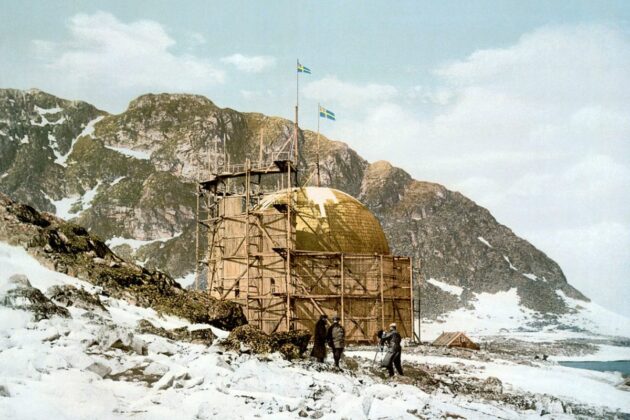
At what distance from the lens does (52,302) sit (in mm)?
12625

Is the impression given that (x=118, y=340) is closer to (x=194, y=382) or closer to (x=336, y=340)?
(x=194, y=382)

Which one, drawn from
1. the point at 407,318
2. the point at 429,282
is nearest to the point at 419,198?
the point at 429,282

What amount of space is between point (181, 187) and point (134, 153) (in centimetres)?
2089

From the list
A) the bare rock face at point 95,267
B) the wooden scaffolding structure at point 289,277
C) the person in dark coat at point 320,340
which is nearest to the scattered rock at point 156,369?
the bare rock face at point 95,267

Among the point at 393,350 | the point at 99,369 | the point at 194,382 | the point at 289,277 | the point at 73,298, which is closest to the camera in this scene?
the point at 99,369

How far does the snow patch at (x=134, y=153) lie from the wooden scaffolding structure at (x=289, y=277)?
405 feet

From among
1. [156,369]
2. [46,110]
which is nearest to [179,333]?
[156,369]

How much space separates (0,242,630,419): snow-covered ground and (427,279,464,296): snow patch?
10510cm

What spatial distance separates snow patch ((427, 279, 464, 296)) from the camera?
382ft

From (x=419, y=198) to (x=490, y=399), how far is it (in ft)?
443

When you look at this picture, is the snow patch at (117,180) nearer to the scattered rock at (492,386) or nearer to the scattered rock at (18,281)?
the scattered rock at (492,386)

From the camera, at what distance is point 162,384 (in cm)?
967

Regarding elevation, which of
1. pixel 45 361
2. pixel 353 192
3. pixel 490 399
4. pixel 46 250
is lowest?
pixel 490 399

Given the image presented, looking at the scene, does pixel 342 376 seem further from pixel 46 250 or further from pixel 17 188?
pixel 17 188
